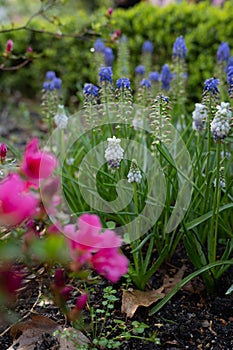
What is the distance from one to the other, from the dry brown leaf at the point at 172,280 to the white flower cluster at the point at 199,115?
62 centimetres

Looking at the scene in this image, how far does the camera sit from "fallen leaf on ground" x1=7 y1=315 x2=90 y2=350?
5.30ft

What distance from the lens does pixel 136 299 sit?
72.0 inches

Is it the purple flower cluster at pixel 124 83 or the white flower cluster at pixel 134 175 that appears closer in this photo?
the white flower cluster at pixel 134 175

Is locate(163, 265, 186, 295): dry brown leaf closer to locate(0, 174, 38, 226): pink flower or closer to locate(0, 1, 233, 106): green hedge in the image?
locate(0, 174, 38, 226): pink flower

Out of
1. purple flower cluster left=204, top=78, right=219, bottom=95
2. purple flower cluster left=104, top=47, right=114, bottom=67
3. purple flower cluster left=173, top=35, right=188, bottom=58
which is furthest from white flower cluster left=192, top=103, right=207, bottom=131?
purple flower cluster left=104, top=47, right=114, bottom=67

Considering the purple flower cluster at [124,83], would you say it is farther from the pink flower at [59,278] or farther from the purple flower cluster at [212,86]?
the pink flower at [59,278]

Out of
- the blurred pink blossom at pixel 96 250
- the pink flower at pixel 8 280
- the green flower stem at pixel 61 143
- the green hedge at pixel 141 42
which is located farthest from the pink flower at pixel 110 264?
the green hedge at pixel 141 42

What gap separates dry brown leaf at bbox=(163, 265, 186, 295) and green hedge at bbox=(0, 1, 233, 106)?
2291 mm

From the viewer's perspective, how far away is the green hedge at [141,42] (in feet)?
15.0

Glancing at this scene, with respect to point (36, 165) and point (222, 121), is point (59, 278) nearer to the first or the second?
point (36, 165)

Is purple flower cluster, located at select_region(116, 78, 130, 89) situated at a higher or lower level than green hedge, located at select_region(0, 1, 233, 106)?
lower

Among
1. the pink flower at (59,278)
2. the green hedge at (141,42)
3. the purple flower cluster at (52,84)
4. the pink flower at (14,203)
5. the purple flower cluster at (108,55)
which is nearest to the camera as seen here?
the pink flower at (14,203)

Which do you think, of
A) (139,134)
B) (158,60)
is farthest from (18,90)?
(139,134)

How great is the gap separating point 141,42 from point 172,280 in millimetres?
3564
